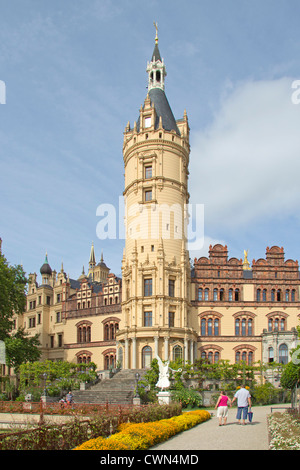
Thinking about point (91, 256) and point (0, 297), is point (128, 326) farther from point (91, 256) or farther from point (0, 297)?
point (91, 256)

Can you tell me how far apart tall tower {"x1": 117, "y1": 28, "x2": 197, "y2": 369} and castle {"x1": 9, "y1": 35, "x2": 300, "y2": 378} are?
10 centimetres

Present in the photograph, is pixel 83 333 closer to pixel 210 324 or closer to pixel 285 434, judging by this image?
pixel 210 324

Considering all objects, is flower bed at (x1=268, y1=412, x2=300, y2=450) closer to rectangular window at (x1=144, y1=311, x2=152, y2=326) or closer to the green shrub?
the green shrub

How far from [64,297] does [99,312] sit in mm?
6237

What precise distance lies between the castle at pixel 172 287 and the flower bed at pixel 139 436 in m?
29.0

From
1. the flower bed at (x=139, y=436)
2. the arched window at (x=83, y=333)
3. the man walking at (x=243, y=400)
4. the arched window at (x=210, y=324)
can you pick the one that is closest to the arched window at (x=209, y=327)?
the arched window at (x=210, y=324)

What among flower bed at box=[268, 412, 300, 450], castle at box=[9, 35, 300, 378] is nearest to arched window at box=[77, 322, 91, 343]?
castle at box=[9, 35, 300, 378]

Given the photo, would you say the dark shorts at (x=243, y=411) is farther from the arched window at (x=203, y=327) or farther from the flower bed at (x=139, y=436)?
the arched window at (x=203, y=327)

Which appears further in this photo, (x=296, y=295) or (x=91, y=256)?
(x=91, y=256)

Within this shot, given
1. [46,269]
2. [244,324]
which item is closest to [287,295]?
[244,324]

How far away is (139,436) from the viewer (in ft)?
55.6

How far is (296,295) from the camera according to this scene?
182ft

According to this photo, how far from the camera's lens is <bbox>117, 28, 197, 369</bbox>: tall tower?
165 feet
